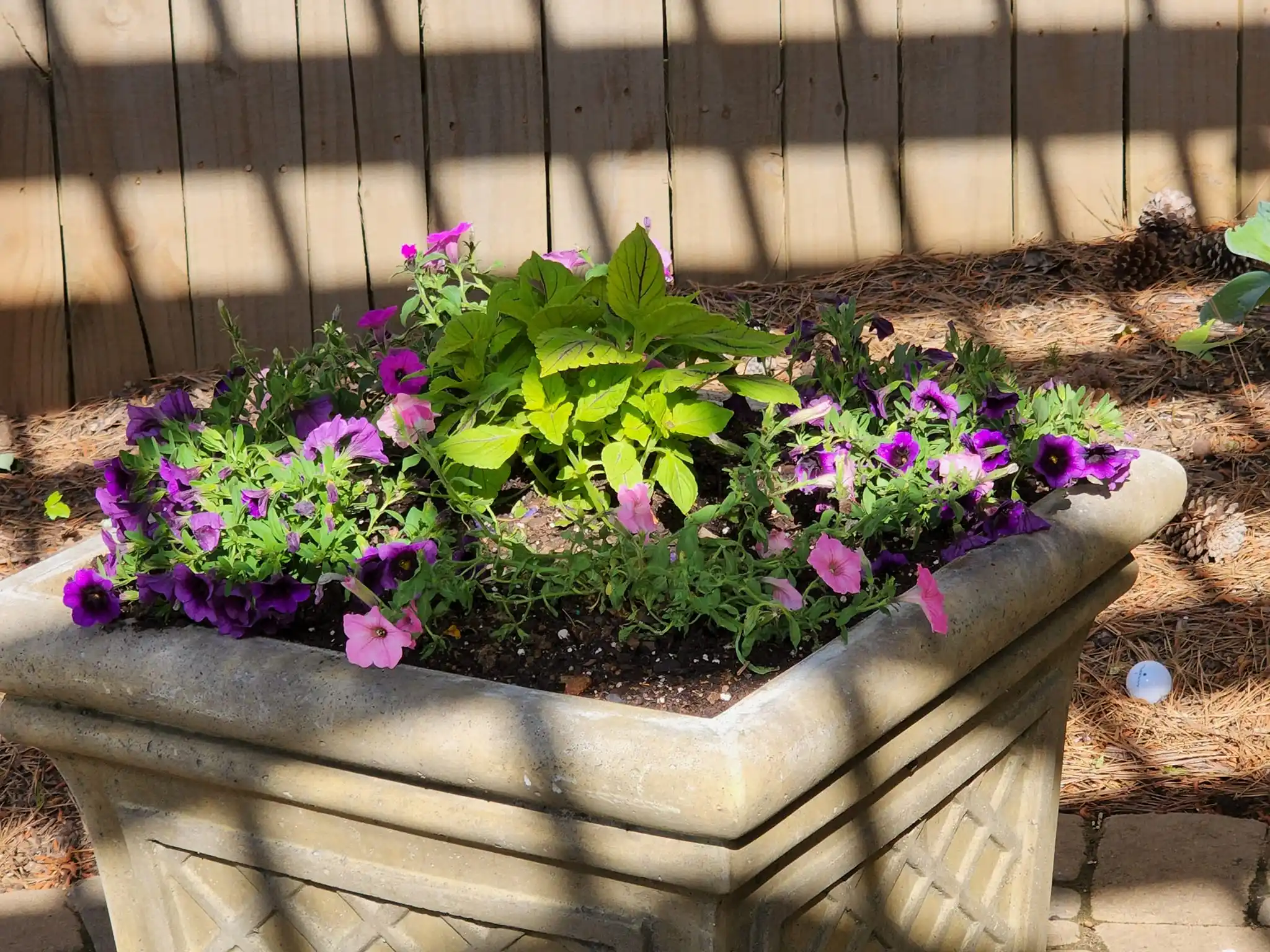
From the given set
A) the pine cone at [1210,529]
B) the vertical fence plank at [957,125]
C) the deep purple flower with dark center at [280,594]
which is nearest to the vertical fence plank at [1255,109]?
the vertical fence plank at [957,125]

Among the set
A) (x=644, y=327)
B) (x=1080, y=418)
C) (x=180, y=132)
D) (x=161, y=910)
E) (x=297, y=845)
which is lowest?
(x=161, y=910)

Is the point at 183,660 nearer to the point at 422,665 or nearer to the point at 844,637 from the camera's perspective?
the point at 422,665

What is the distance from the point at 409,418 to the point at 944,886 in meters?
0.82

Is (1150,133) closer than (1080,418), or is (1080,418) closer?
(1080,418)

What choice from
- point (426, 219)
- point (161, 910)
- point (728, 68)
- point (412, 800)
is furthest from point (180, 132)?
point (412, 800)

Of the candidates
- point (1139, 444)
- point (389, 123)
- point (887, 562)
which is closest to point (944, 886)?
point (887, 562)

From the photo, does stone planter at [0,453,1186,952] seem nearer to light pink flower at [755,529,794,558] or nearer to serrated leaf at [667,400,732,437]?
light pink flower at [755,529,794,558]

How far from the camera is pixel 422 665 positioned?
4.81 feet

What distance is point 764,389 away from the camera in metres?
1.66

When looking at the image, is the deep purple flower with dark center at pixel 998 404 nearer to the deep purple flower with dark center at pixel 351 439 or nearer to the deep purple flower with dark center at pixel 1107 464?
the deep purple flower with dark center at pixel 1107 464

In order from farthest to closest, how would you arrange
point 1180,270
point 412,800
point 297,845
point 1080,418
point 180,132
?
point 1180,270, point 180,132, point 1080,418, point 297,845, point 412,800

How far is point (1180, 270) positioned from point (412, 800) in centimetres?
295

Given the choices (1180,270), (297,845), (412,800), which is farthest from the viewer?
(1180,270)

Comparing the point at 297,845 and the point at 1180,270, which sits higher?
the point at 1180,270
